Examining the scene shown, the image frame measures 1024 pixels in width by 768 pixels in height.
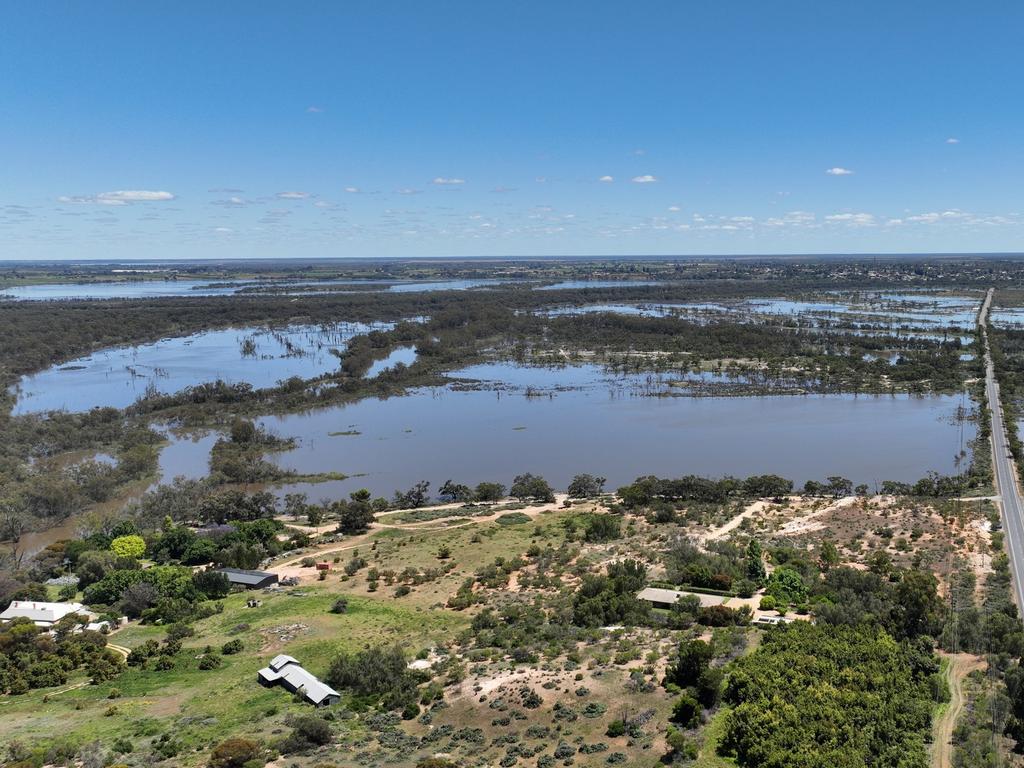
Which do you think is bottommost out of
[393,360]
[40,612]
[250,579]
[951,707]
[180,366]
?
[250,579]

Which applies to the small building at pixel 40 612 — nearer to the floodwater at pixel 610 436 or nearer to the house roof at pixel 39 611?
the house roof at pixel 39 611

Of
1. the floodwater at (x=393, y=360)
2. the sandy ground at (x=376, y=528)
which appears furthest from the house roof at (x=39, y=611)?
the floodwater at (x=393, y=360)

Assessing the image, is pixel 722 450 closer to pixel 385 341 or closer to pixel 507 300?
pixel 385 341

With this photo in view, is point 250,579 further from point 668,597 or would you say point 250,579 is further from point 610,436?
point 610,436

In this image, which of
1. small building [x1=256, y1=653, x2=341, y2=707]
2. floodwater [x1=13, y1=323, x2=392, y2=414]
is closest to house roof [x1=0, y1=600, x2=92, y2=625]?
small building [x1=256, y1=653, x2=341, y2=707]

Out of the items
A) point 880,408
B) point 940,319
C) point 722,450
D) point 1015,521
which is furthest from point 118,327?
point 940,319

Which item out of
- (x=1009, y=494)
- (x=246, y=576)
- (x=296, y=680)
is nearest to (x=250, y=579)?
(x=246, y=576)

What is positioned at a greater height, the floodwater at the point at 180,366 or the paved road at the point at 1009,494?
the floodwater at the point at 180,366

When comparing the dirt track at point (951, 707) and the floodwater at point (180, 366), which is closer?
the dirt track at point (951, 707)
